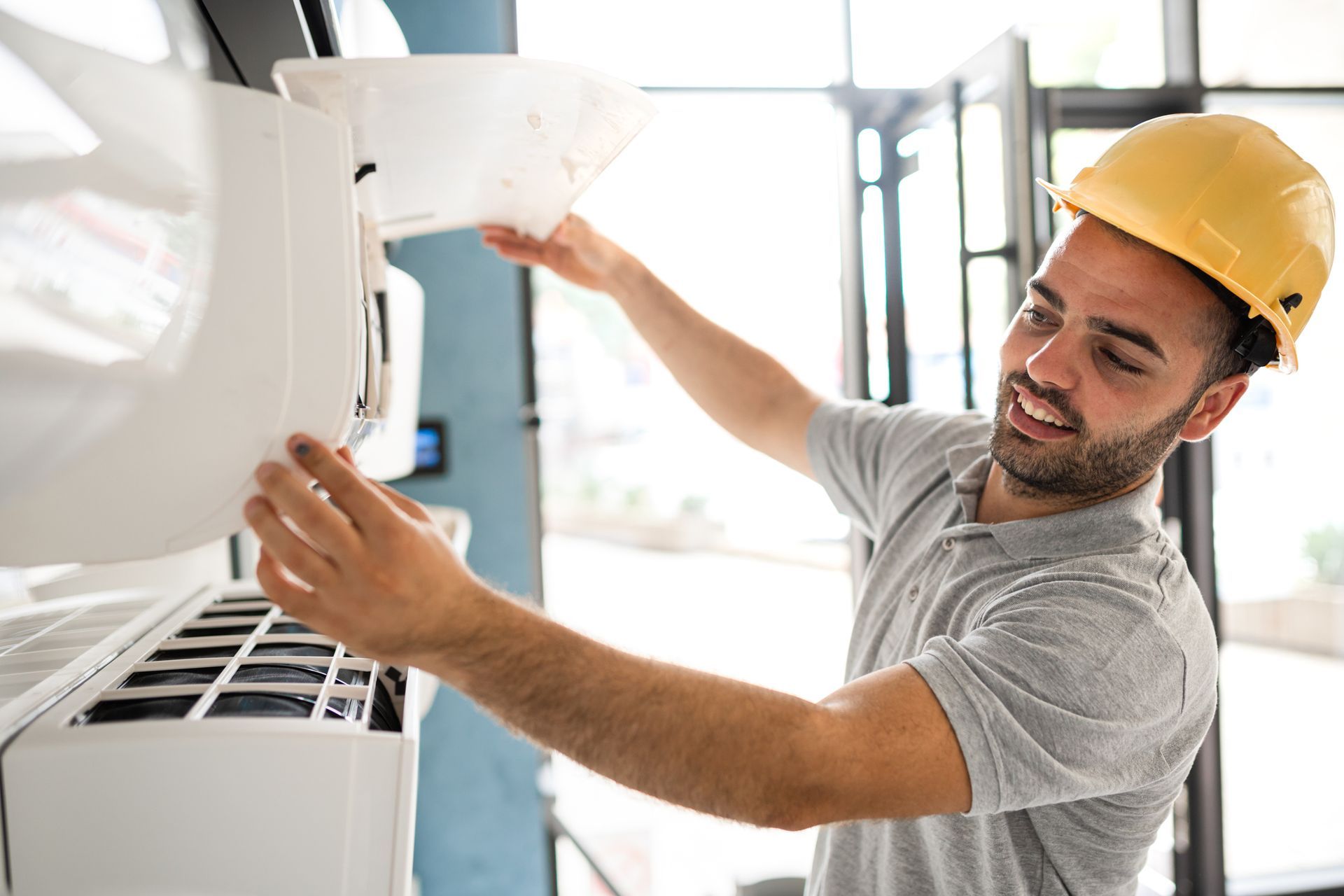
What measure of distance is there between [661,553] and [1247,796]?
2.08m

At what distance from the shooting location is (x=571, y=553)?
9.48ft

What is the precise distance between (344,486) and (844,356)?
8.38ft

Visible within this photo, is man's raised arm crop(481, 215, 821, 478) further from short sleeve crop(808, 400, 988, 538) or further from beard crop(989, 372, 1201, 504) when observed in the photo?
beard crop(989, 372, 1201, 504)

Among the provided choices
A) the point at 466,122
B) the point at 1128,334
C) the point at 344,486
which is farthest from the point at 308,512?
the point at 1128,334

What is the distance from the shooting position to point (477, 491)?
2.63 meters

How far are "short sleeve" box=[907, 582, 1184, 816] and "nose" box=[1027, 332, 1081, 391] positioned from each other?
0.25m

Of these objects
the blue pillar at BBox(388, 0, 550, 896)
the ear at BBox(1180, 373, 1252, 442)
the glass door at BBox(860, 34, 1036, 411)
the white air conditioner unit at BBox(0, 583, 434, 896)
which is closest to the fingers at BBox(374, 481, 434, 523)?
the white air conditioner unit at BBox(0, 583, 434, 896)

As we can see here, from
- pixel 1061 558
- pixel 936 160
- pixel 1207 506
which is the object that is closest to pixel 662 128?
pixel 936 160

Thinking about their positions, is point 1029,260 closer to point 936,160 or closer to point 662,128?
point 936,160

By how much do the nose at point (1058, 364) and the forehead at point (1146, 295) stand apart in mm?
38

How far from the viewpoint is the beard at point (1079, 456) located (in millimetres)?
1050

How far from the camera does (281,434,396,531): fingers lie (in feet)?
1.98

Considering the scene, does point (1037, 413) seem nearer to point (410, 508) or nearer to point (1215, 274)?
point (1215, 274)

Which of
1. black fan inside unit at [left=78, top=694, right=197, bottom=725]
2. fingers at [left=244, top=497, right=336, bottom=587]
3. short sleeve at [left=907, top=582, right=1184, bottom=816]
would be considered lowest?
short sleeve at [left=907, top=582, right=1184, bottom=816]
